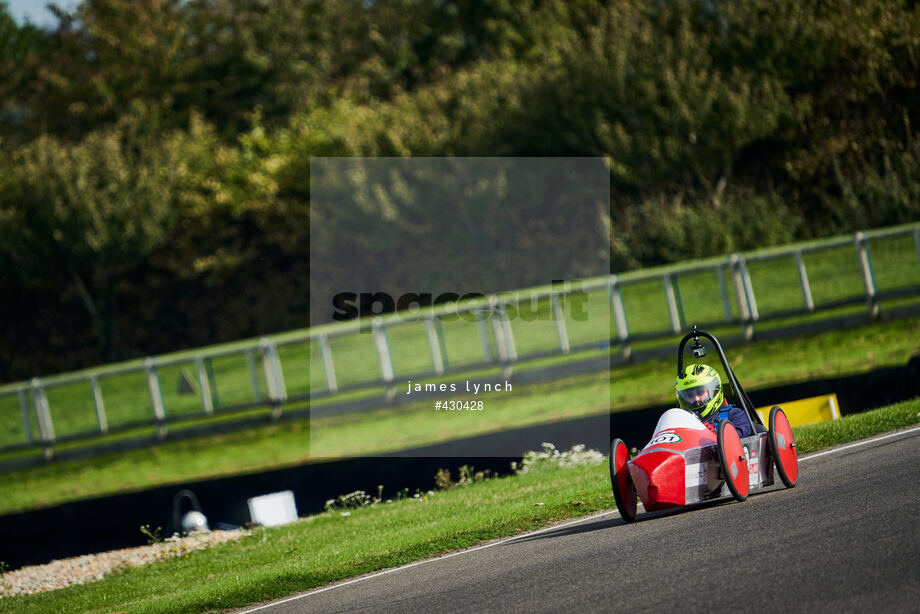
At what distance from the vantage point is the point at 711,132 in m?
30.6

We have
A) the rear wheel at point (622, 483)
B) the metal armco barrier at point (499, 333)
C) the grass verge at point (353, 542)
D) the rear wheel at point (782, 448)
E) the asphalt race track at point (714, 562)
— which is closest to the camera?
the asphalt race track at point (714, 562)

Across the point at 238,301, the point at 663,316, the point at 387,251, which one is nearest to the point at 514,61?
the point at 387,251

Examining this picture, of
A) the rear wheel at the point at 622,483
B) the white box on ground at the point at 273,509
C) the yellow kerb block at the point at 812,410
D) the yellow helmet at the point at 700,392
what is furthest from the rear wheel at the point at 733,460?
the white box on ground at the point at 273,509

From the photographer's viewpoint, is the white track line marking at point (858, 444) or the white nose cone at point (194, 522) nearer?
the white track line marking at point (858, 444)

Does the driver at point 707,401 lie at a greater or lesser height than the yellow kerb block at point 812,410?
greater

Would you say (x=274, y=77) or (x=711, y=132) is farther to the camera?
(x=274, y=77)

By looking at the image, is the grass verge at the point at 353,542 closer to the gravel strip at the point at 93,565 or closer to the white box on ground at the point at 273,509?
the gravel strip at the point at 93,565

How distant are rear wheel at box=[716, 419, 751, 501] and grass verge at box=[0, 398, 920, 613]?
7.02 feet

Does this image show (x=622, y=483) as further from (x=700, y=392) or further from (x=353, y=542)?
Result: (x=353, y=542)

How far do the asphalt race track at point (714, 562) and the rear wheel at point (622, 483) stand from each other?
14cm

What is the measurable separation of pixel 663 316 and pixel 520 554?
15462 millimetres

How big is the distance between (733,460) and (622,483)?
89cm

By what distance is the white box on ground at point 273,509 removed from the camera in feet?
50.6

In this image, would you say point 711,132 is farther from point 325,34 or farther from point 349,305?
point 325,34
